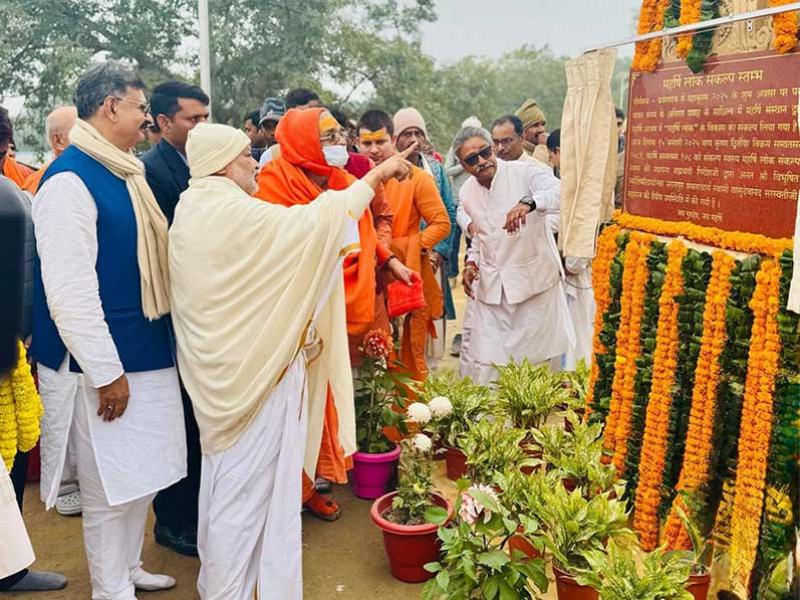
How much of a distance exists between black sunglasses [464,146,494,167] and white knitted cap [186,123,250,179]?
242 cm

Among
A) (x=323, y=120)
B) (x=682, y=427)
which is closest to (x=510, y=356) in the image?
(x=682, y=427)

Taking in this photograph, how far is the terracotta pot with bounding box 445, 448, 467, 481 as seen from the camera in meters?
4.53

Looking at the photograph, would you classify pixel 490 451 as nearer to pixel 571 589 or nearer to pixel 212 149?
pixel 571 589

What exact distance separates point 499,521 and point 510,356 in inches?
94.4

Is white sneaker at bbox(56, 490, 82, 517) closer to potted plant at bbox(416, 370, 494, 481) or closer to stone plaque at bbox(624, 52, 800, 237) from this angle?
potted plant at bbox(416, 370, 494, 481)

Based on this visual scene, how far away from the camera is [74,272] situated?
115 inches

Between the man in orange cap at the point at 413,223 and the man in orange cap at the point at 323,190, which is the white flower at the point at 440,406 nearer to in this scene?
the man in orange cap at the point at 323,190

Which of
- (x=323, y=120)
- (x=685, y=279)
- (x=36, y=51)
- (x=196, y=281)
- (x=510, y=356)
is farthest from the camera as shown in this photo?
(x=36, y=51)

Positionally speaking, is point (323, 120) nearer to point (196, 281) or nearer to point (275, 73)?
point (196, 281)

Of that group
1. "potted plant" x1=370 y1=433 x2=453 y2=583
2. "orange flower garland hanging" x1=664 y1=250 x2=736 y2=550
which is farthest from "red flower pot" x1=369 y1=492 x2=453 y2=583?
"orange flower garland hanging" x1=664 y1=250 x2=736 y2=550

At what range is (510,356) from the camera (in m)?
5.35

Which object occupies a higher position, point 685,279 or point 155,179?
point 155,179

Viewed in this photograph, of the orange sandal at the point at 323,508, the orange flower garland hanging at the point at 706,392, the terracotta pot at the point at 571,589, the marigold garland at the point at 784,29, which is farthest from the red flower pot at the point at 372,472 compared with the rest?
the marigold garland at the point at 784,29

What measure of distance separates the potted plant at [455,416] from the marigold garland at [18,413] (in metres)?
2.14
